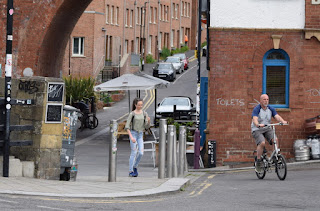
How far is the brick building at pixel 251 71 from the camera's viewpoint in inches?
924

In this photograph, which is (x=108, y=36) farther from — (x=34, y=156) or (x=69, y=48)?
(x=34, y=156)

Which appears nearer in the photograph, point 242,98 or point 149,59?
→ point 242,98

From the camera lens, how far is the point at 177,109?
41.7 meters

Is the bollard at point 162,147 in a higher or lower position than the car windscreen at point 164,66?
lower

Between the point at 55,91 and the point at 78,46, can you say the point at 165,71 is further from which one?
the point at 55,91

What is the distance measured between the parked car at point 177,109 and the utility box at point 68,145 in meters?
23.0

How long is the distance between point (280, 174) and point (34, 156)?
4.86 m

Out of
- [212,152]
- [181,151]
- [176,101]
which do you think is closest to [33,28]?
[176,101]

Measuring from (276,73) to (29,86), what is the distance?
9.63 meters

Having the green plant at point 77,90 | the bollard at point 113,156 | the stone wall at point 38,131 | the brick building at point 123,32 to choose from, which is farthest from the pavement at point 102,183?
the brick building at point 123,32

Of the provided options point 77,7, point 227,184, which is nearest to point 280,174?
point 227,184

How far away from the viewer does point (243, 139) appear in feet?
77.2

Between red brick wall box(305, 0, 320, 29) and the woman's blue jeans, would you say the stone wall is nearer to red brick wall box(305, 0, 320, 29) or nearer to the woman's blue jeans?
the woman's blue jeans

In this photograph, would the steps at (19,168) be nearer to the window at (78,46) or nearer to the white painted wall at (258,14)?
the white painted wall at (258,14)
